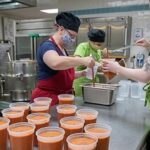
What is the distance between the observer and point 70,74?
2119 mm

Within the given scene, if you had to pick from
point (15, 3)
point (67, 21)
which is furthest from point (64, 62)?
point (15, 3)

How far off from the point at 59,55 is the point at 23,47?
14.1 feet

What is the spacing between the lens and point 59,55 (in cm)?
198

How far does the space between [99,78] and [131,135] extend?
1569 mm

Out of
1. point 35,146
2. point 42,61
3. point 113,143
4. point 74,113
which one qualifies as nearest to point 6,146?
point 35,146

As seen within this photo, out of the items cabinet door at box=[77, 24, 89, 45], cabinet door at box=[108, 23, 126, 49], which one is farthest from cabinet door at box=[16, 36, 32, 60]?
cabinet door at box=[108, 23, 126, 49]

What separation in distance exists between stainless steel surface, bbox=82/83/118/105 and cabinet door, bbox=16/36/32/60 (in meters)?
4.01

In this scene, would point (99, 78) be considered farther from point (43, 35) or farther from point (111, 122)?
point (43, 35)

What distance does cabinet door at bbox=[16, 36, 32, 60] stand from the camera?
5.80m

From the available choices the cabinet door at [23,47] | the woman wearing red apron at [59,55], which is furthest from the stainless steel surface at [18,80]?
the cabinet door at [23,47]

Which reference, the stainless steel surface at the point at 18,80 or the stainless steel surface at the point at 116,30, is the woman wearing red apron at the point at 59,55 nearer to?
the stainless steel surface at the point at 18,80

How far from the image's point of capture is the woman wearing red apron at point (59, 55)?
1888mm

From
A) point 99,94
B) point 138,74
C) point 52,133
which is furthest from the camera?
point 99,94

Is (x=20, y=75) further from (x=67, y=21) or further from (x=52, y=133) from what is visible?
(x=52, y=133)
